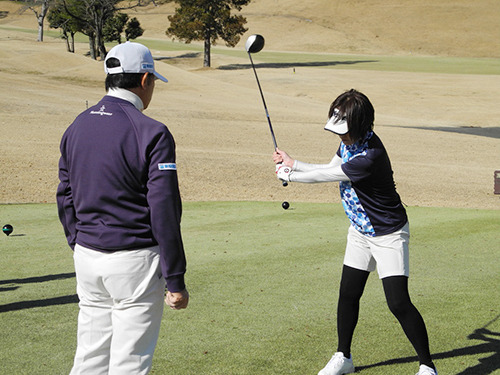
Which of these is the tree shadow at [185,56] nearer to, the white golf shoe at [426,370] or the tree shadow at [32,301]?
the tree shadow at [32,301]

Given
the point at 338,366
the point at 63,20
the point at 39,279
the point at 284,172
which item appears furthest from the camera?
the point at 63,20

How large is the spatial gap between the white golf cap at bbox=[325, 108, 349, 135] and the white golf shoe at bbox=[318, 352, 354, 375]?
1.75 meters

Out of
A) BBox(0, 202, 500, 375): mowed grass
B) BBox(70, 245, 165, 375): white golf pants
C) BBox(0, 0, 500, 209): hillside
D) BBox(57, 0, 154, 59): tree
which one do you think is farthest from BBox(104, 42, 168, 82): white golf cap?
BBox(57, 0, 154, 59): tree

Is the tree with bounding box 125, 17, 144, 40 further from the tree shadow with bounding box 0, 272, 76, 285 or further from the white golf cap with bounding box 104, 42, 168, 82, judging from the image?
the white golf cap with bounding box 104, 42, 168, 82

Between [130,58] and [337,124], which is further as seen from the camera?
[337,124]

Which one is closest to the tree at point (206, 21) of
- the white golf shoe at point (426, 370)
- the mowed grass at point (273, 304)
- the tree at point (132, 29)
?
the tree at point (132, 29)

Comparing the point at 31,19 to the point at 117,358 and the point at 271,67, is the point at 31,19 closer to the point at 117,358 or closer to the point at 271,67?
the point at 271,67

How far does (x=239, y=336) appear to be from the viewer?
20.1ft

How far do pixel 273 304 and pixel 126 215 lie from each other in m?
3.76

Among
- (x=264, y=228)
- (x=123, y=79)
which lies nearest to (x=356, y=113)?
(x=123, y=79)

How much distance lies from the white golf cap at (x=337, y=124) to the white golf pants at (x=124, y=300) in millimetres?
1781

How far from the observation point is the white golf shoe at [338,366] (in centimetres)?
518

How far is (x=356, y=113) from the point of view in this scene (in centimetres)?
482

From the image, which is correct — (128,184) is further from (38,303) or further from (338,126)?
(38,303)
